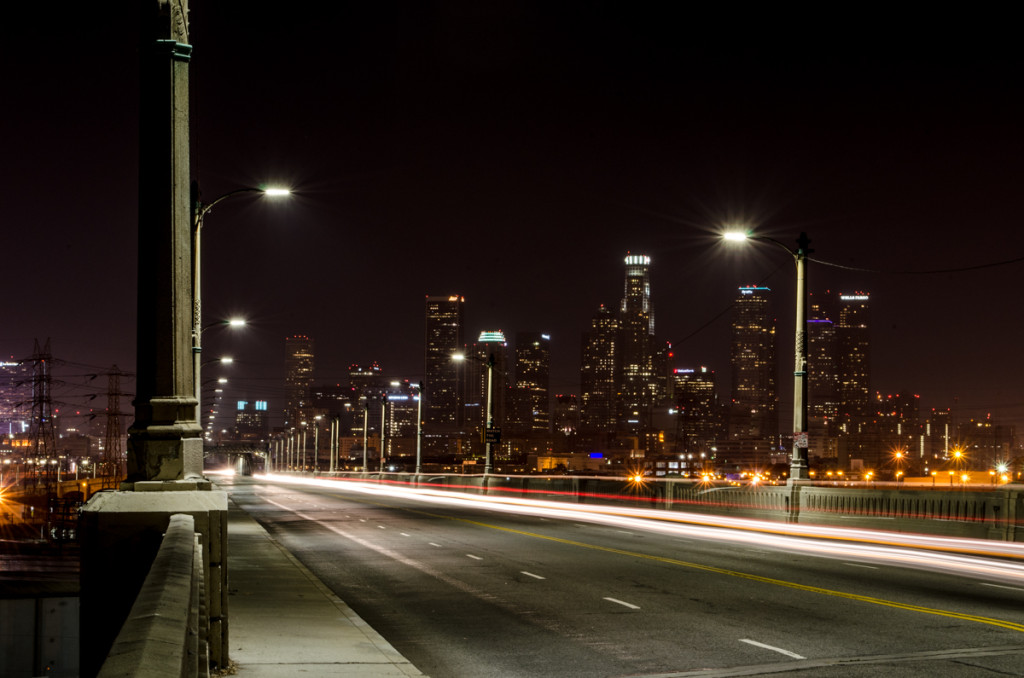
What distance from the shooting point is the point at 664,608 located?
15.1 metres

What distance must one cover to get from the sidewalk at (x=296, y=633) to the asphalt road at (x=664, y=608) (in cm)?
54

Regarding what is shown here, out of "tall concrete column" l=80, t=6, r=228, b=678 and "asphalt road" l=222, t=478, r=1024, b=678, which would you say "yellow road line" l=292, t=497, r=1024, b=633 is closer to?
"asphalt road" l=222, t=478, r=1024, b=678

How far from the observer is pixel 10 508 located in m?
117

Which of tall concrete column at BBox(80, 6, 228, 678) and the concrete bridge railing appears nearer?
the concrete bridge railing

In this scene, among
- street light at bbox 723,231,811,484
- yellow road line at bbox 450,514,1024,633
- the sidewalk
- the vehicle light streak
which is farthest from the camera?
street light at bbox 723,231,811,484

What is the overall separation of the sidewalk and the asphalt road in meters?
0.54

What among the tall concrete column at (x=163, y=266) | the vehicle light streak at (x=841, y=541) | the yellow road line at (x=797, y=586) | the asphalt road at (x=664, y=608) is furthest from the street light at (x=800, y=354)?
the tall concrete column at (x=163, y=266)

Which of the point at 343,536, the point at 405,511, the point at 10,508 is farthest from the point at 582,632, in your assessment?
the point at 10,508

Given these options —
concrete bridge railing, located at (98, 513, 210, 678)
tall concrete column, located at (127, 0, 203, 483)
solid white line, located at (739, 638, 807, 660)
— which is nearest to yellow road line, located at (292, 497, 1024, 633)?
solid white line, located at (739, 638, 807, 660)

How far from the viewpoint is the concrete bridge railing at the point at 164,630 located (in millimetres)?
3035

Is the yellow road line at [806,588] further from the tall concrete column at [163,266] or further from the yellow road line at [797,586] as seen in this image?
the tall concrete column at [163,266]

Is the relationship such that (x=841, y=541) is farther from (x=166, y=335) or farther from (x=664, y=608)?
(x=166, y=335)

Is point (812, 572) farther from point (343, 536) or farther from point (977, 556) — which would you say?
point (343, 536)

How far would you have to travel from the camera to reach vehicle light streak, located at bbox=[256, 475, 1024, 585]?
68.2 feet
